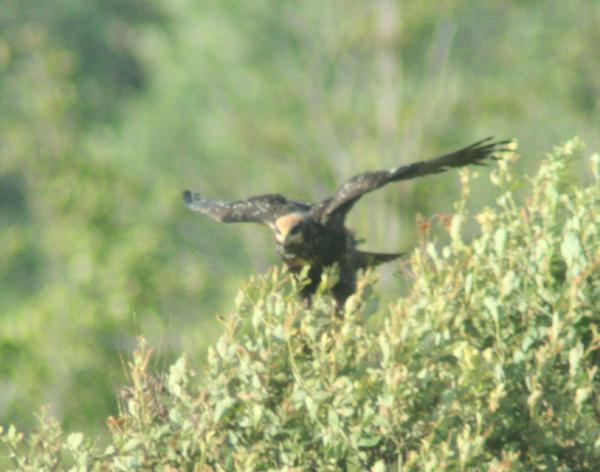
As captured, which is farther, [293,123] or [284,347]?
[293,123]

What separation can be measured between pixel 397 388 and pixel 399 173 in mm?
3056

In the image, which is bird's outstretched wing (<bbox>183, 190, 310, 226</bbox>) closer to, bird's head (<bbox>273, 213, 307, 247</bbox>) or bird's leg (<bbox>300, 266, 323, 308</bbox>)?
bird's head (<bbox>273, 213, 307, 247</bbox>)

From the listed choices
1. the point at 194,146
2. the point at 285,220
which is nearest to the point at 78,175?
the point at 194,146

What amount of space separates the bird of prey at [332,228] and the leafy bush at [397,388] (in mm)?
2047

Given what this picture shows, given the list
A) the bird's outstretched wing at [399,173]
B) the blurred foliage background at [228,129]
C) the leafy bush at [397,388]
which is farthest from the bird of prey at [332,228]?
the blurred foliage background at [228,129]

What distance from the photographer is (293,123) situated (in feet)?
118

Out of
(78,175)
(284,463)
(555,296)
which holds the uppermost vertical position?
(78,175)

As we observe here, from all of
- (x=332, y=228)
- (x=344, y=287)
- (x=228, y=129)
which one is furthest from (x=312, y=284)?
(x=228, y=129)

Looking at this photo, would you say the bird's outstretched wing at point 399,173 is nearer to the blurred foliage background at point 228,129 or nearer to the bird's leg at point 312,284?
the bird's leg at point 312,284

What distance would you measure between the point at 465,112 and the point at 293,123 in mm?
4207

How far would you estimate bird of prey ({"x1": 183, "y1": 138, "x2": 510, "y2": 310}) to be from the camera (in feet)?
28.7

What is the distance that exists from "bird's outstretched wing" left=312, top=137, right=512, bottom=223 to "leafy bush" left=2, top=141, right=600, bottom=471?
1535 millimetres

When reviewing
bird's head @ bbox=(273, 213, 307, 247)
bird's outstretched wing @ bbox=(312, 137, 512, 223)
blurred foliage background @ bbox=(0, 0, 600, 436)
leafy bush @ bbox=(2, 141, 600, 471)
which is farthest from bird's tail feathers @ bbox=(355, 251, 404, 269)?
blurred foliage background @ bbox=(0, 0, 600, 436)

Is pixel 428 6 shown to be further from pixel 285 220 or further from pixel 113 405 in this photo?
pixel 285 220
